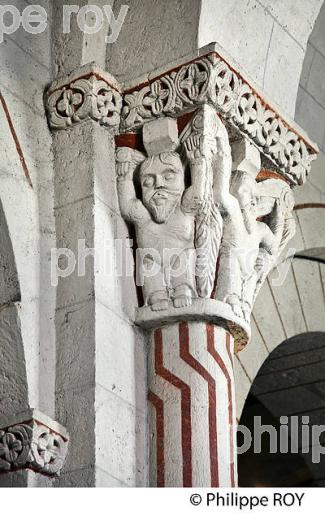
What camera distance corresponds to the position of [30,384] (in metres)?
5.00

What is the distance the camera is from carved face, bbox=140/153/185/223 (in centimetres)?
534

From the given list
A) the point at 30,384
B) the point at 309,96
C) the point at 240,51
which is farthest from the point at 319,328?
the point at 30,384

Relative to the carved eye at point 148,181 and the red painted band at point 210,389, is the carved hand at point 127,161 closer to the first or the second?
the carved eye at point 148,181

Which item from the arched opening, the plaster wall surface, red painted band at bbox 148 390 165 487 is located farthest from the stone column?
the arched opening

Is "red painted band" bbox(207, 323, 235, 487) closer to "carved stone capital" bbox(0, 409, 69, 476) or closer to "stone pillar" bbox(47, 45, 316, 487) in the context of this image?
"stone pillar" bbox(47, 45, 316, 487)

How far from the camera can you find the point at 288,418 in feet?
25.5

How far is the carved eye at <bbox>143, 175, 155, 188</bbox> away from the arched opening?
1.96 m

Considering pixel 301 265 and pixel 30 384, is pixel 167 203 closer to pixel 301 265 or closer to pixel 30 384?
pixel 30 384

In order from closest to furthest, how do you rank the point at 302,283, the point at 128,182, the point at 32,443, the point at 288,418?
the point at 32,443 → the point at 128,182 → the point at 302,283 → the point at 288,418

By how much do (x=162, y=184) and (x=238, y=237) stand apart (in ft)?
1.16

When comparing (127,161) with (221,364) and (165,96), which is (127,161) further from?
(221,364)

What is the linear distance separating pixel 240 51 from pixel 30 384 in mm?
1644

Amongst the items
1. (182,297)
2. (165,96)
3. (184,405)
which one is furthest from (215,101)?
(184,405)
